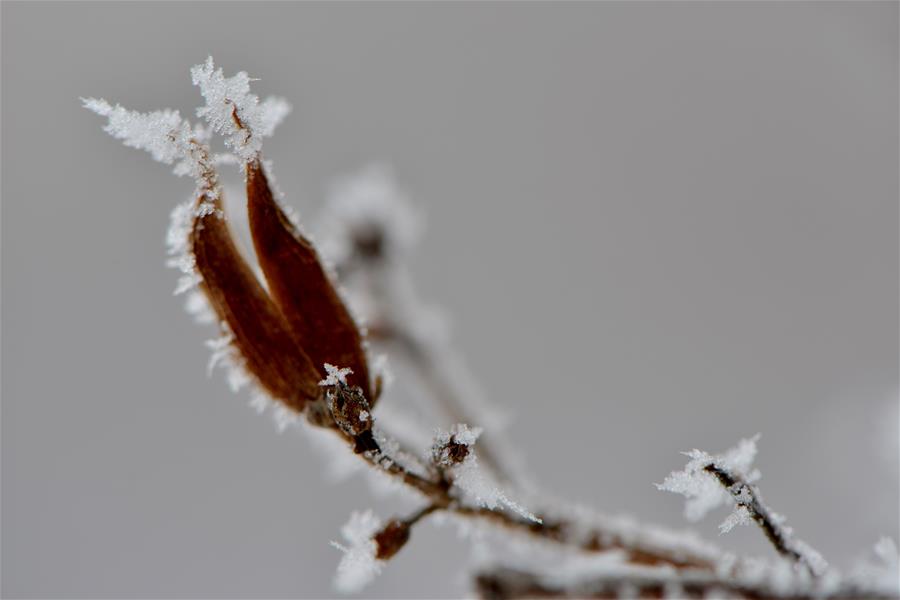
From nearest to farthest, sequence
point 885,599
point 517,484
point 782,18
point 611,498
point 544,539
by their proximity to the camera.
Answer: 1. point 885,599
2. point 544,539
3. point 517,484
4. point 611,498
5. point 782,18

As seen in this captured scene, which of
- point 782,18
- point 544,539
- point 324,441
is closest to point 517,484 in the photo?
point 544,539

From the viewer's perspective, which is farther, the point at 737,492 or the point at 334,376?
the point at 334,376

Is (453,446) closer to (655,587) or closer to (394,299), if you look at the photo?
(655,587)

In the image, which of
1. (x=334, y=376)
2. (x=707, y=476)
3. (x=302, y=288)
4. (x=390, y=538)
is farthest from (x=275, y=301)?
(x=707, y=476)

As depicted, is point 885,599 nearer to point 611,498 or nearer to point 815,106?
point 611,498

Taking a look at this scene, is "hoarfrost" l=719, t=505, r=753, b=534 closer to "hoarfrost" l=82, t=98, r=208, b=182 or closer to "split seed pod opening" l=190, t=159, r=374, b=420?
"split seed pod opening" l=190, t=159, r=374, b=420

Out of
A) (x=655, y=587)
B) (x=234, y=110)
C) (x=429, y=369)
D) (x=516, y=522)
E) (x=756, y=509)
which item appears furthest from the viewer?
(x=429, y=369)

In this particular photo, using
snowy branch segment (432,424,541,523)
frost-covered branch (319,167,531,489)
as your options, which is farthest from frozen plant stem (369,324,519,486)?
snowy branch segment (432,424,541,523)
